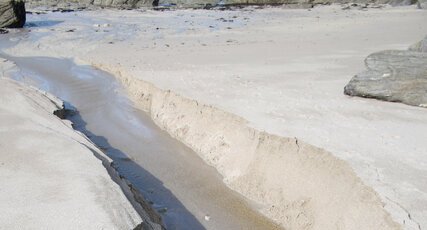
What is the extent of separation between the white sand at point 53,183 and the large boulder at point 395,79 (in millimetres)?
3678

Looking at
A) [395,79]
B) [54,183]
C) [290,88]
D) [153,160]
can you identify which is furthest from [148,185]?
[395,79]

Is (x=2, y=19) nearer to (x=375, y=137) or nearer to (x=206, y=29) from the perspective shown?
(x=206, y=29)

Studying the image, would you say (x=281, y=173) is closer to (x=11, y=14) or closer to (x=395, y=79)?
(x=395, y=79)

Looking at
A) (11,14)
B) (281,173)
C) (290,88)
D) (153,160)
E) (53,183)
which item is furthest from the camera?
(11,14)

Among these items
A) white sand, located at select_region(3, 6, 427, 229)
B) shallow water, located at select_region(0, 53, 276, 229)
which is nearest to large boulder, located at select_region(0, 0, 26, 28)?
white sand, located at select_region(3, 6, 427, 229)

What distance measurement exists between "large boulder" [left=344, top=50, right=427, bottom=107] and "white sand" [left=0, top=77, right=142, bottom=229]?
3678 millimetres

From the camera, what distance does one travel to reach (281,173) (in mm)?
4391

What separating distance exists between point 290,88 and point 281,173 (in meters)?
2.46

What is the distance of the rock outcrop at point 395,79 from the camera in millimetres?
5748

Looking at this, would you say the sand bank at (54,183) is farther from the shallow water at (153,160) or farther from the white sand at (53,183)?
the shallow water at (153,160)

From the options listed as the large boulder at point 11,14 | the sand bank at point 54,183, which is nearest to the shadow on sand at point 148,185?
the sand bank at point 54,183

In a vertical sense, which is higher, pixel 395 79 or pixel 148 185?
pixel 395 79

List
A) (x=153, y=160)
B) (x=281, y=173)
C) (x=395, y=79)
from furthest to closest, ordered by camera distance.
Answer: (x=395, y=79) → (x=153, y=160) → (x=281, y=173)

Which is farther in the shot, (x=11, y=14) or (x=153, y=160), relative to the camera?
(x=11, y=14)
